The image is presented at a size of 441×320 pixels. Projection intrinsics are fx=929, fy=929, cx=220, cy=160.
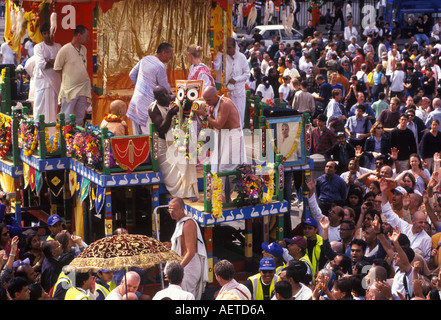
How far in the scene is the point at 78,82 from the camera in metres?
15.7

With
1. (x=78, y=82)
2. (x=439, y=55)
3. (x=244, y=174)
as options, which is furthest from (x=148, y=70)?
(x=439, y=55)

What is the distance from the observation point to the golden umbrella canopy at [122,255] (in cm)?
970

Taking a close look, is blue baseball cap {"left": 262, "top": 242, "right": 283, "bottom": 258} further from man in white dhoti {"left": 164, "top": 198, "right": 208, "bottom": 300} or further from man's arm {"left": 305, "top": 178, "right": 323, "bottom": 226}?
man's arm {"left": 305, "top": 178, "right": 323, "bottom": 226}

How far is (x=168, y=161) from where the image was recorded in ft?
44.8

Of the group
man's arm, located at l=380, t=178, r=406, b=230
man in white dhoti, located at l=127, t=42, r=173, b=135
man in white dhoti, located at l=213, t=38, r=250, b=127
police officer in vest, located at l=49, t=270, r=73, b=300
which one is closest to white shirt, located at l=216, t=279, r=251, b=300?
police officer in vest, located at l=49, t=270, r=73, b=300

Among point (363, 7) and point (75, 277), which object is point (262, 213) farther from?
point (363, 7)

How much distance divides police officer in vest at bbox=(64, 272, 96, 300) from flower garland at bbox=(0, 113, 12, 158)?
621 cm

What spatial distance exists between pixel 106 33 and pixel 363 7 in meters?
25.8

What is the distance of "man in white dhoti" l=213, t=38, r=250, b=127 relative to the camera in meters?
17.0

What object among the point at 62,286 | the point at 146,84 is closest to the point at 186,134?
the point at 146,84

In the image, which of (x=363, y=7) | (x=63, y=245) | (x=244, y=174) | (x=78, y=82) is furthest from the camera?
(x=363, y=7)

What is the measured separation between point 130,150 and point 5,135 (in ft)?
11.5

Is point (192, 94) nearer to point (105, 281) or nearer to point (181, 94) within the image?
point (181, 94)

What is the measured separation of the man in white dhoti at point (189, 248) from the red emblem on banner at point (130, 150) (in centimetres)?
162
